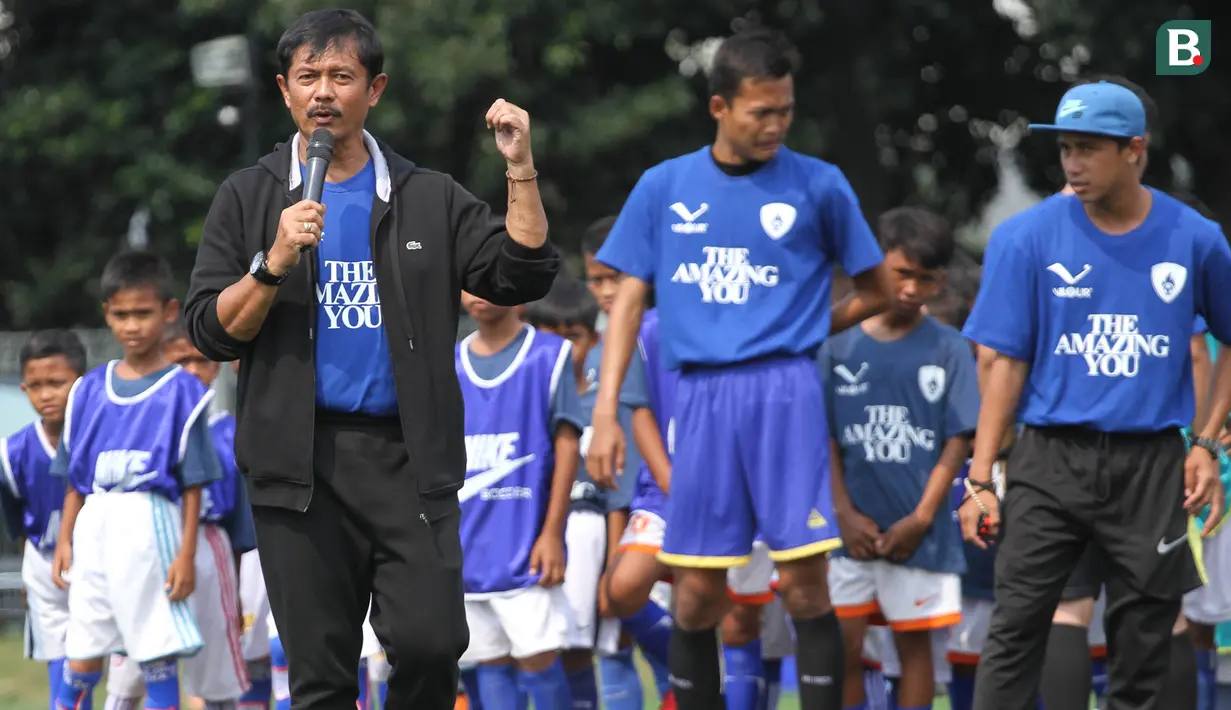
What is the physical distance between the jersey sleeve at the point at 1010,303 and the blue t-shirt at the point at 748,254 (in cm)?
47

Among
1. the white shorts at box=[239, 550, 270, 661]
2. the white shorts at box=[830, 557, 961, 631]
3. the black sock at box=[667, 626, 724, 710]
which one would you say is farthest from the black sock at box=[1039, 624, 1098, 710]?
the white shorts at box=[239, 550, 270, 661]

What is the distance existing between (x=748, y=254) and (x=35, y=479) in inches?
142

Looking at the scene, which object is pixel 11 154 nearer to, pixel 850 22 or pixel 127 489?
pixel 850 22

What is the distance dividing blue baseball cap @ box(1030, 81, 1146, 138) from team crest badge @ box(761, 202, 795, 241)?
2.73ft

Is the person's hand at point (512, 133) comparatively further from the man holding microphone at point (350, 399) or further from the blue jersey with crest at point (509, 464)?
the blue jersey with crest at point (509, 464)

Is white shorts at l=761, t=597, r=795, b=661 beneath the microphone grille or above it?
beneath

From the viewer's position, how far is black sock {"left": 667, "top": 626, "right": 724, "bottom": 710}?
6.66 metres

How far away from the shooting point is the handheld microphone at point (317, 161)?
465 centimetres

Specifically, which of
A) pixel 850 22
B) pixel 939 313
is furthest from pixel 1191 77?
pixel 939 313

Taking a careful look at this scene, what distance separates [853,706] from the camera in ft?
25.2

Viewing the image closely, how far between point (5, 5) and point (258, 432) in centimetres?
1681

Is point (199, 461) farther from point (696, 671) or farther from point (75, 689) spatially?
point (696, 671)

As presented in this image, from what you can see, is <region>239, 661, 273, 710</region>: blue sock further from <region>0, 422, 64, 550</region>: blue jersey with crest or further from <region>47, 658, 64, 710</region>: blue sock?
<region>0, 422, 64, 550</region>: blue jersey with crest

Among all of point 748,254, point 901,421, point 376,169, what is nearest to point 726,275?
point 748,254
